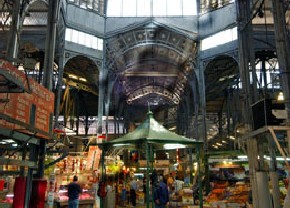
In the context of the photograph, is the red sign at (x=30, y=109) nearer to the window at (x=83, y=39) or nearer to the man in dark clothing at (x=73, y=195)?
the man in dark clothing at (x=73, y=195)

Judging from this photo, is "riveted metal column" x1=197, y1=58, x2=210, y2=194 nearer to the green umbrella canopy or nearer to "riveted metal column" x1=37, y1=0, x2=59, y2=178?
the green umbrella canopy

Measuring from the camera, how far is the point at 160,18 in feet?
90.8

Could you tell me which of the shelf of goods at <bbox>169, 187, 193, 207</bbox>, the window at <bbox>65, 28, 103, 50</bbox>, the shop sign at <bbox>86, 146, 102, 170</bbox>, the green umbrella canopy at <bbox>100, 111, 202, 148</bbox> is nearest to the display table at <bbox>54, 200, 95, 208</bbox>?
the shop sign at <bbox>86, 146, 102, 170</bbox>

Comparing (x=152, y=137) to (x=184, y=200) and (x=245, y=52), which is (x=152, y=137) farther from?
(x=245, y=52)

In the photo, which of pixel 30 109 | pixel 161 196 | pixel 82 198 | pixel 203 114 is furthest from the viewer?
pixel 203 114

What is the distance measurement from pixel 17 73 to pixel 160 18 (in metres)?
24.7

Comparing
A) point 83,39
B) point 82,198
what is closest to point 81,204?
point 82,198

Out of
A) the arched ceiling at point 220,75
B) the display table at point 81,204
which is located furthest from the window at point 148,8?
the display table at point 81,204

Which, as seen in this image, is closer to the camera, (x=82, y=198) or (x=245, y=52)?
(x=245, y=52)

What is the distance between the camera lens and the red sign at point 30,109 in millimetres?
4340

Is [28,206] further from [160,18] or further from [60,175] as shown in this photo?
[160,18]

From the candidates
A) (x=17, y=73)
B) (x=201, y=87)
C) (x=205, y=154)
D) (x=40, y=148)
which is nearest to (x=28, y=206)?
(x=40, y=148)

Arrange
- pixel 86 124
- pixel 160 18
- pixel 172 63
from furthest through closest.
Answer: pixel 86 124 < pixel 172 63 < pixel 160 18

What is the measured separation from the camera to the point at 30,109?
16.3 feet
